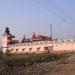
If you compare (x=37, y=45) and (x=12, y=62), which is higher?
(x=37, y=45)

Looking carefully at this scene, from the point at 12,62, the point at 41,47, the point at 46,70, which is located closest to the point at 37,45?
the point at 41,47

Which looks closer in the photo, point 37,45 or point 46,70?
point 46,70

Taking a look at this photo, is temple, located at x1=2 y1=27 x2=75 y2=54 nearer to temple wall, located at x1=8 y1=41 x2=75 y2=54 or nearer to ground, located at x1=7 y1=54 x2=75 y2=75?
temple wall, located at x1=8 y1=41 x2=75 y2=54

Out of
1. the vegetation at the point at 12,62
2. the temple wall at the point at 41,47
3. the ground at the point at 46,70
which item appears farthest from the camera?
the temple wall at the point at 41,47

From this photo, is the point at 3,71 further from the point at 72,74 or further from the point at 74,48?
the point at 74,48

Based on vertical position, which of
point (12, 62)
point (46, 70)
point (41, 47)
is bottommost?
point (46, 70)

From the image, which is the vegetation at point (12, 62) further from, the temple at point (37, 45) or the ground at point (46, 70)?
the temple at point (37, 45)

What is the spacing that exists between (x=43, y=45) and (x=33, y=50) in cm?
262

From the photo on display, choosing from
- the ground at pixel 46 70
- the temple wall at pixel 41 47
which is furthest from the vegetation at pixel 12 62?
the temple wall at pixel 41 47

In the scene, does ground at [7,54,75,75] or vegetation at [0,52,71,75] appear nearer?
vegetation at [0,52,71,75]

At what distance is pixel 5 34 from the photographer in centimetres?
5816

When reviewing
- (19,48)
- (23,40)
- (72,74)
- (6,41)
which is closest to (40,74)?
(72,74)

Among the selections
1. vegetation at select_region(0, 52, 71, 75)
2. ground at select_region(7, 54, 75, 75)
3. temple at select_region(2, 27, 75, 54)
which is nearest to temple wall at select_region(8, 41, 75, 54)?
temple at select_region(2, 27, 75, 54)

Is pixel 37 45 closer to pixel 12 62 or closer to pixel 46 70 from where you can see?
pixel 12 62
